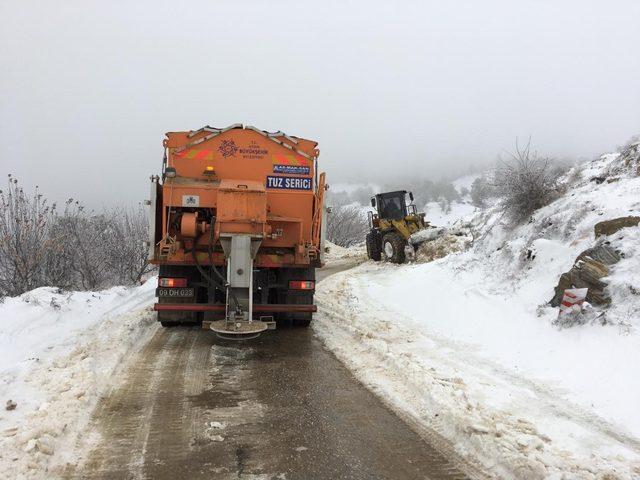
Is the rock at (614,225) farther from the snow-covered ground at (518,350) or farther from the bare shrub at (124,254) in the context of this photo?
the bare shrub at (124,254)

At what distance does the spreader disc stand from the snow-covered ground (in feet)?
4.23

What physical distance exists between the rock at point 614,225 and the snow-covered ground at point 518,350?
0.19m

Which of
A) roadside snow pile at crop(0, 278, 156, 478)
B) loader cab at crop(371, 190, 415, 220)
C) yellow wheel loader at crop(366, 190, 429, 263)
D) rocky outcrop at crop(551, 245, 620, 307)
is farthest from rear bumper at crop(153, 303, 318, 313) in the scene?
loader cab at crop(371, 190, 415, 220)

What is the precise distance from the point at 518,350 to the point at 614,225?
2.74 metres

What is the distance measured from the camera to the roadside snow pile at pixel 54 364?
3369mm

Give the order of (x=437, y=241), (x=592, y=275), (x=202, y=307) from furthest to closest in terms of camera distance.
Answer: (x=437, y=241), (x=202, y=307), (x=592, y=275)

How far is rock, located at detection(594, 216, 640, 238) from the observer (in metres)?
6.86

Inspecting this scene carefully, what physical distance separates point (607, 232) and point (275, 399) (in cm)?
584

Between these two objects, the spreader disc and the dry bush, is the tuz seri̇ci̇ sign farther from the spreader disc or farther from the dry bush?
the dry bush

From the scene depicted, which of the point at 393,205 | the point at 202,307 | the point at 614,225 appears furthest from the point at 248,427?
the point at 393,205

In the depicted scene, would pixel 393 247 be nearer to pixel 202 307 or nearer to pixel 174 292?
pixel 202 307

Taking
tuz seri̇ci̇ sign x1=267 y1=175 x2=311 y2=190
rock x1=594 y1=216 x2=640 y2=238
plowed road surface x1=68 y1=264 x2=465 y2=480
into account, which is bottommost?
plowed road surface x1=68 y1=264 x2=465 y2=480

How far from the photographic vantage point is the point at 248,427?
397cm

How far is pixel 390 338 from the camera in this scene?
709 cm
